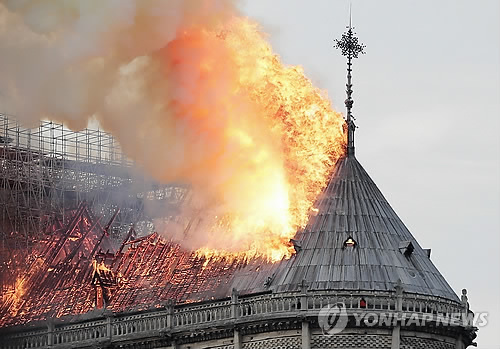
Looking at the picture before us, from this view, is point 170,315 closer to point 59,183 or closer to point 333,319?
point 333,319

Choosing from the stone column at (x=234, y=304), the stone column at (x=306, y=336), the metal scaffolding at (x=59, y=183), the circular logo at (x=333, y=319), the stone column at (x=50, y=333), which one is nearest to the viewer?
the circular logo at (x=333, y=319)

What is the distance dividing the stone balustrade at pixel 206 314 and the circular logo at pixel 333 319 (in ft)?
0.98

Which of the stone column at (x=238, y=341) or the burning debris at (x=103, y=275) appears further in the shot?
the burning debris at (x=103, y=275)

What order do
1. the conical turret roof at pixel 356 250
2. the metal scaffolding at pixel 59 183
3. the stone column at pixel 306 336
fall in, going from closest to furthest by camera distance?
the stone column at pixel 306 336 < the conical turret roof at pixel 356 250 < the metal scaffolding at pixel 59 183

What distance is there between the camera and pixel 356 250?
363 feet

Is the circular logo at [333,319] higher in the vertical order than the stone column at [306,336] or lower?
higher

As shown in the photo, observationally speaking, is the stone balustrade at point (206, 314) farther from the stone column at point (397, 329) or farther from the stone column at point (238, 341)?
the stone column at point (238, 341)

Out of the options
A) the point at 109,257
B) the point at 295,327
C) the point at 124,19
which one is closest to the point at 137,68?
the point at 124,19

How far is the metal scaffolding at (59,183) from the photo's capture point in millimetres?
129250

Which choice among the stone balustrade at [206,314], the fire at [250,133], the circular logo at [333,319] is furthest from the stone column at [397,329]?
the fire at [250,133]

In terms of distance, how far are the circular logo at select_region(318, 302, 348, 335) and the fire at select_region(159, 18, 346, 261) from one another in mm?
6687

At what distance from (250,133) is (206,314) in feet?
40.7

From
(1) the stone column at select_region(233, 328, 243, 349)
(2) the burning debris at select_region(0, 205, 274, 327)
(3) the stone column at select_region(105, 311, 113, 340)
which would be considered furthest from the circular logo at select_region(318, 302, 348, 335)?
(3) the stone column at select_region(105, 311, 113, 340)

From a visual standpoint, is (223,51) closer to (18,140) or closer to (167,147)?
(167,147)
